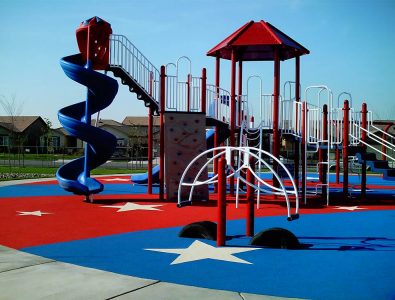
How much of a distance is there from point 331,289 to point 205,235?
10.2 ft

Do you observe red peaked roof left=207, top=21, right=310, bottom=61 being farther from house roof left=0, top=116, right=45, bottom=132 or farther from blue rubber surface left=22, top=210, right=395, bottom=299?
house roof left=0, top=116, right=45, bottom=132

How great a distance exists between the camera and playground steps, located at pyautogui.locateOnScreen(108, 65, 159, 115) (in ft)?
45.9

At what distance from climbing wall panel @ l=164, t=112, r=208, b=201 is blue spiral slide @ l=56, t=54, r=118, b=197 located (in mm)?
1802

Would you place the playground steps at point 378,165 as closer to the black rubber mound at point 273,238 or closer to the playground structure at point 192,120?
the playground structure at point 192,120

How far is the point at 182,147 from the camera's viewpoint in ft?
45.5

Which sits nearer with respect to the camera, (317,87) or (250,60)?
(317,87)

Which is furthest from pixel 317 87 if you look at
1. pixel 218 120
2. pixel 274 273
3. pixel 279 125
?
pixel 274 273

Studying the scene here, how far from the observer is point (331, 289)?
197 inches

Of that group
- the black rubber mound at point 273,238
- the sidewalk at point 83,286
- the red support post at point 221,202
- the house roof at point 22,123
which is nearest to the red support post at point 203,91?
the red support post at point 221,202

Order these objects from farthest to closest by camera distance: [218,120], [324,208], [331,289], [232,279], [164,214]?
[218,120]
[324,208]
[164,214]
[232,279]
[331,289]

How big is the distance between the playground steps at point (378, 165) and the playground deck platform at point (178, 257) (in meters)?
1.41

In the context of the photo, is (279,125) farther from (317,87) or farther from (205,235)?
(205,235)

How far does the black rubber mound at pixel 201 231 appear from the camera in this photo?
25.4ft

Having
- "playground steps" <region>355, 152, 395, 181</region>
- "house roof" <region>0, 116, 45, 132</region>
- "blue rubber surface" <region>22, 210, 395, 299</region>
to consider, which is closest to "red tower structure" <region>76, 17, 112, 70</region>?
"blue rubber surface" <region>22, 210, 395, 299</region>
